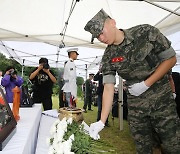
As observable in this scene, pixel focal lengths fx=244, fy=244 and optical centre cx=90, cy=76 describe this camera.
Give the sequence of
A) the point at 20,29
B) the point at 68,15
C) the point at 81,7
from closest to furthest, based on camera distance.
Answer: the point at 81,7, the point at 68,15, the point at 20,29

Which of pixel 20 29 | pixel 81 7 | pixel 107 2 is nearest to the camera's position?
pixel 107 2

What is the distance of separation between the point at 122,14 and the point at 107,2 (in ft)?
1.60

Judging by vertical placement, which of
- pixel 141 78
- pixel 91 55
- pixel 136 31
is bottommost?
pixel 141 78

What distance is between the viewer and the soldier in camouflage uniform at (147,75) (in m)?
1.77

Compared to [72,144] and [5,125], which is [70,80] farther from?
[72,144]

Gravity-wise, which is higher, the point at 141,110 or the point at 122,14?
the point at 122,14

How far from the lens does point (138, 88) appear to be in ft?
5.90

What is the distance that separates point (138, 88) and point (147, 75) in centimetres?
13

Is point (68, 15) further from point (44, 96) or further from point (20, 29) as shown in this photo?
point (44, 96)

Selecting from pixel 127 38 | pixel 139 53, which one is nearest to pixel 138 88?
pixel 139 53

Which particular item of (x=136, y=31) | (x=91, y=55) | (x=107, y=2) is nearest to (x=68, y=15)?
(x=107, y=2)

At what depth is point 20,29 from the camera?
678cm

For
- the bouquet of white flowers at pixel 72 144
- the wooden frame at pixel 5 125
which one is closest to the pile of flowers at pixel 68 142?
the bouquet of white flowers at pixel 72 144

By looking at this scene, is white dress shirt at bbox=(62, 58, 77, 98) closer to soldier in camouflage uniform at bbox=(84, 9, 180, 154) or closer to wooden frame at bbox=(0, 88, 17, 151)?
soldier in camouflage uniform at bbox=(84, 9, 180, 154)
